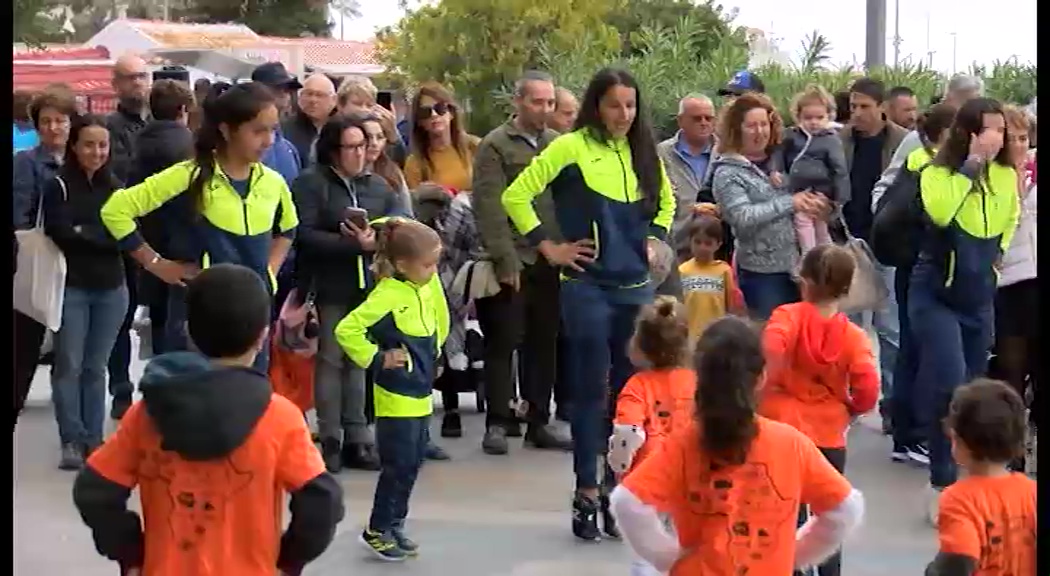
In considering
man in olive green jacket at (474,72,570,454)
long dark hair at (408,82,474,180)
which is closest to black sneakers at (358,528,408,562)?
man in olive green jacket at (474,72,570,454)

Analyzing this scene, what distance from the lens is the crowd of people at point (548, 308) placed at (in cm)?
338

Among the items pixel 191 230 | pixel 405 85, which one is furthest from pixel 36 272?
pixel 405 85

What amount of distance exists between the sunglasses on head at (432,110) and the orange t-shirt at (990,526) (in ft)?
14.9

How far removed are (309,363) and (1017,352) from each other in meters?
3.13

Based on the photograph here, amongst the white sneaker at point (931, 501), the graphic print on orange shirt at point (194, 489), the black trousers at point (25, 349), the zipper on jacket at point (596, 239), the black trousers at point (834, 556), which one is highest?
the zipper on jacket at point (596, 239)

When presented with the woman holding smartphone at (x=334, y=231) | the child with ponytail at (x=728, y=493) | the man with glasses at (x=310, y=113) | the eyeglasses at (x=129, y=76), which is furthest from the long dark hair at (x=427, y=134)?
the child with ponytail at (x=728, y=493)

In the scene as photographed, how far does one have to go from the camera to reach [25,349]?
6.34 m

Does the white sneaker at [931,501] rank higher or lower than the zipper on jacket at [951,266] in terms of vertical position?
lower

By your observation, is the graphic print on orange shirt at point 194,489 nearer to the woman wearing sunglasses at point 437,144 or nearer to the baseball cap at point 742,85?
the woman wearing sunglasses at point 437,144

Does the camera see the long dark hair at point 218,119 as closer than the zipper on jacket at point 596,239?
Yes

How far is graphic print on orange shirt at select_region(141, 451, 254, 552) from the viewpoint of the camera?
10.9 feet

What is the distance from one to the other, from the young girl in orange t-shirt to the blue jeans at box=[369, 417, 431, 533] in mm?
885

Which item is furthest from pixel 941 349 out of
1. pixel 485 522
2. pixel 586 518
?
pixel 485 522

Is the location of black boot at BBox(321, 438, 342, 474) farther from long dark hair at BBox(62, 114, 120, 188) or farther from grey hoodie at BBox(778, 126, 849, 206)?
grey hoodie at BBox(778, 126, 849, 206)
